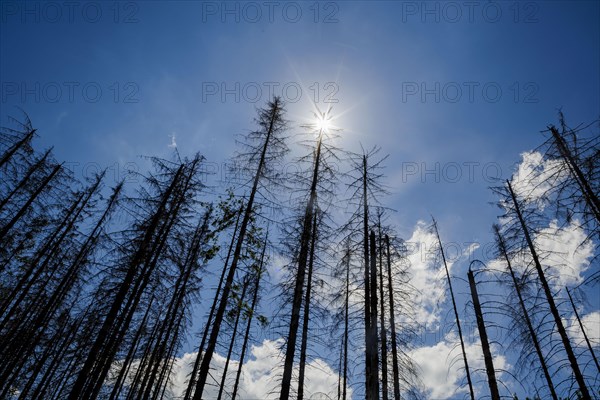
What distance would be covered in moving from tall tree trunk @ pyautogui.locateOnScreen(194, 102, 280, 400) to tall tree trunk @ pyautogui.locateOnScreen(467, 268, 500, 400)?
8487 millimetres

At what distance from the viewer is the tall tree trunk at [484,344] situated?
801 centimetres

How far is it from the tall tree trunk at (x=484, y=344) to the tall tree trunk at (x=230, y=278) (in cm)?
849

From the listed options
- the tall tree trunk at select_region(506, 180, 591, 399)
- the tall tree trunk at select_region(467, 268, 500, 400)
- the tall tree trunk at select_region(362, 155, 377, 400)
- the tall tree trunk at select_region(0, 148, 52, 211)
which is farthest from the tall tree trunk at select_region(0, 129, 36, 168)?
the tall tree trunk at select_region(506, 180, 591, 399)

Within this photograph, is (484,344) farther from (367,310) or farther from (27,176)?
(27,176)

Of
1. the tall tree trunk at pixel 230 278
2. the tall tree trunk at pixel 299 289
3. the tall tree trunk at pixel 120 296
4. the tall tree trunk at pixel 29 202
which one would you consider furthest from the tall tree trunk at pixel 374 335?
the tall tree trunk at pixel 29 202

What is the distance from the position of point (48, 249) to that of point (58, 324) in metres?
9.20

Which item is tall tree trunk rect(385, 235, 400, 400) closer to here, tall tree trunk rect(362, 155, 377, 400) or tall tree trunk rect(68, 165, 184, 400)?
tall tree trunk rect(362, 155, 377, 400)

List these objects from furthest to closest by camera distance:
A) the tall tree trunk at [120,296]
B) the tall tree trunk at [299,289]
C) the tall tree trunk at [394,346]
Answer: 1. the tall tree trunk at [394,346]
2. the tall tree trunk at [120,296]
3. the tall tree trunk at [299,289]

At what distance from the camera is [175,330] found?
735 inches

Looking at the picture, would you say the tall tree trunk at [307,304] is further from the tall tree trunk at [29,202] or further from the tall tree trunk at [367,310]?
the tall tree trunk at [29,202]

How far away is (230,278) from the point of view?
1013 centimetres

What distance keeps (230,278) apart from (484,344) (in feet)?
28.6

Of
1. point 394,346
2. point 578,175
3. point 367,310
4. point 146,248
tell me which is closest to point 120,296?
point 146,248

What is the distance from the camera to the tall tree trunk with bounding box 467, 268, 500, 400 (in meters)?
8.01
